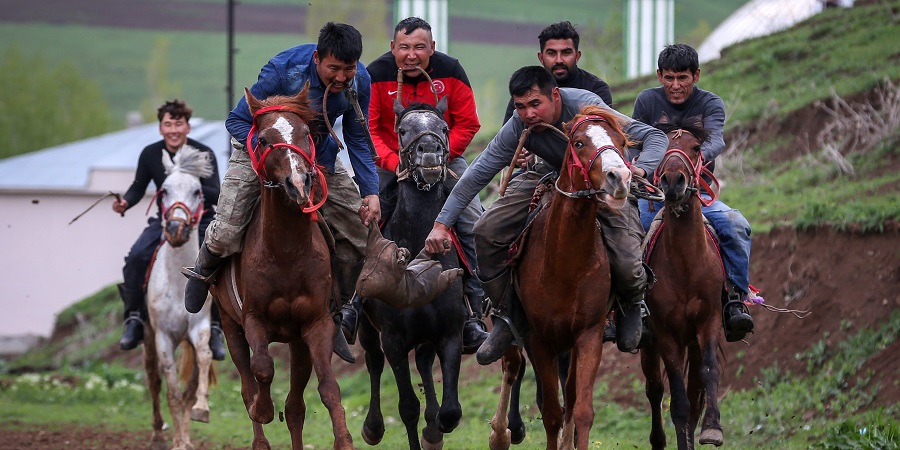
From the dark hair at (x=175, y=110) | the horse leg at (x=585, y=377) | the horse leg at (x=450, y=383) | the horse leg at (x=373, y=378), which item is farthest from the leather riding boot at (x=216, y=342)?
the horse leg at (x=585, y=377)

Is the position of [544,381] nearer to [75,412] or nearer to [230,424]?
[230,424]

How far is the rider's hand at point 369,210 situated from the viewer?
8953 millimetres

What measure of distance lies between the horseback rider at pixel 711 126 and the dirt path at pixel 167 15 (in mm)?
37747

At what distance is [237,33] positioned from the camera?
4972 centimetres

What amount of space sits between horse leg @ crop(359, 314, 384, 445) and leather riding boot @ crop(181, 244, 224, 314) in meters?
1.30

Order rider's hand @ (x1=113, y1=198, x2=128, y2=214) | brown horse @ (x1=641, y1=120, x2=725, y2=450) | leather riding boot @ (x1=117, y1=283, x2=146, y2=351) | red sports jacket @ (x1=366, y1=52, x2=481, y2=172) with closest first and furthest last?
brown horse @ (x1=641, y1=120, x2=725, y2=450) → red sports jacket @ (x1=366, y1=52, x2=481, y2=172) → rider's hand @ (x1=113, y1=198, x2=128, y2=214) → leather riding boot @ (x1=117, y1=283, x2=146, y2=351)

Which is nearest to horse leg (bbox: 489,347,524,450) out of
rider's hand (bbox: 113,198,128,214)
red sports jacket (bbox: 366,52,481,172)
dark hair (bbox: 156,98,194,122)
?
red sports jacket (bbox: 366,52,481,172)

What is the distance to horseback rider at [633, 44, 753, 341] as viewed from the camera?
9766 millimetres

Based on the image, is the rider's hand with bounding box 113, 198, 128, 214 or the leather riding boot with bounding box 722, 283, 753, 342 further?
the rider's hand with bounding box 113, 198, 128, 214

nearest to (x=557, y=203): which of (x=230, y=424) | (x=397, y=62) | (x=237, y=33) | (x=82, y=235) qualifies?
(x=397, y=62)

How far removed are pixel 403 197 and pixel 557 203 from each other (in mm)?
1949

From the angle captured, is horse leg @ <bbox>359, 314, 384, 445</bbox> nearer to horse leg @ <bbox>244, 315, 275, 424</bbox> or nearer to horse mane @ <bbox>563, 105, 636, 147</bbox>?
horse leg @ <bbox>244, 315, 275, 424</bbox>

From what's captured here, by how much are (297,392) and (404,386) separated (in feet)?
3.59

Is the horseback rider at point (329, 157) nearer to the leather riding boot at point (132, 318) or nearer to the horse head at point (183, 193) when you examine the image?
the horse head at point (183, 193)
